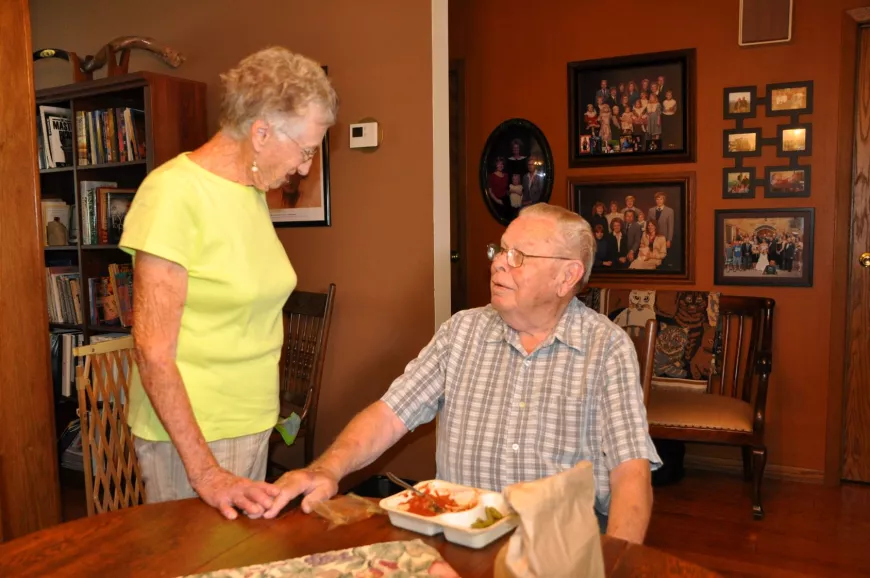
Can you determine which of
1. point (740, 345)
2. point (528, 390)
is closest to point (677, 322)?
point (740, 345)

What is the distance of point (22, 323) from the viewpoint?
204cm

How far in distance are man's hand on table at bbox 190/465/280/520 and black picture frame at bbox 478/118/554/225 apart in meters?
3.01

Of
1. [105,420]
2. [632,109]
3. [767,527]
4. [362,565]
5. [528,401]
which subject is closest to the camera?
[362,565]

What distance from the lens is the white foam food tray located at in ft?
3.74

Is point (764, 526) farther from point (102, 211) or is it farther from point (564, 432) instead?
point (102, 211)

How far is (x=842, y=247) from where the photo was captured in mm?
3516

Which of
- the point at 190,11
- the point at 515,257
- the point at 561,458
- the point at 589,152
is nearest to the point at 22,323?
the point at 515,257

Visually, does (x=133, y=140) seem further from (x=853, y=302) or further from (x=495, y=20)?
(x=853, y=302)

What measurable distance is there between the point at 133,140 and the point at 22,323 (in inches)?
59.7

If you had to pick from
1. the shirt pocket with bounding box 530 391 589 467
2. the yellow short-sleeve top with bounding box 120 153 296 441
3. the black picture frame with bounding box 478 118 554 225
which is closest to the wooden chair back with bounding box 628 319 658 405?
the shirt pocket with bounding box 530 391 589 467

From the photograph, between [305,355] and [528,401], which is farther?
[305,355]

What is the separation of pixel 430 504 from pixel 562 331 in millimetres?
546

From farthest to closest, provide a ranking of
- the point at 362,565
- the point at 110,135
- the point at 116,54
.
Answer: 1. the point at 116,54
2. the point at 110,135
3. the point at 362,565

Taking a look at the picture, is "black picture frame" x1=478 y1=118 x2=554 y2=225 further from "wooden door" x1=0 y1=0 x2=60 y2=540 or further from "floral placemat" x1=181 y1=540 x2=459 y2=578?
"floral placemat" x1=181 y1=540 x2=459 y2=578
